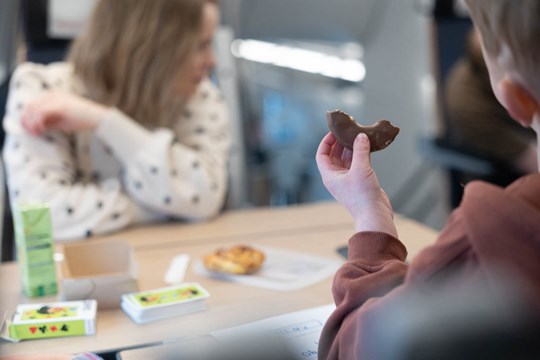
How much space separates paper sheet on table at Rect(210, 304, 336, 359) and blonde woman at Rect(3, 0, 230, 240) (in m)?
0.58

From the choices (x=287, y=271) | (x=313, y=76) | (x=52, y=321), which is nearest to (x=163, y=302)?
(x=52, y=321)

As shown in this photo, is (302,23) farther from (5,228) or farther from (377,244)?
(377,244)

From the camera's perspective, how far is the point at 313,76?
2.79m

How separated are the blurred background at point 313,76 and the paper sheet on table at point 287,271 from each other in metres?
0.93

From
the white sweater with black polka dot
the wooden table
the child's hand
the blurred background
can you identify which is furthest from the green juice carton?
the blurred background

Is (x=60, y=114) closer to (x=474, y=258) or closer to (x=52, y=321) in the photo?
(x=52, y=321)

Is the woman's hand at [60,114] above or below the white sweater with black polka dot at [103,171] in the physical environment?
above

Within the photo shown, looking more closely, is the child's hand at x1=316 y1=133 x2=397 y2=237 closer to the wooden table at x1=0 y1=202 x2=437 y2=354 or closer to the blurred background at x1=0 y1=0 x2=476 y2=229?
the wooden table at x1=0 y1=202 x2=437 y2=354

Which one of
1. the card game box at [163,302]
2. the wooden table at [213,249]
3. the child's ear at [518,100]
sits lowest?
the wooden table at [213,249]

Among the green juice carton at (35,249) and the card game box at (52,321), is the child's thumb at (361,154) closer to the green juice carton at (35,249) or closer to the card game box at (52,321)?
the card game box at (52,321)

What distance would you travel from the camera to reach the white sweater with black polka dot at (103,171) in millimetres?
1255

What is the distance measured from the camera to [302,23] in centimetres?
276

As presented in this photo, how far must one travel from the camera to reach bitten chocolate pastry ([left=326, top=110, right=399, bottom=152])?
58cm

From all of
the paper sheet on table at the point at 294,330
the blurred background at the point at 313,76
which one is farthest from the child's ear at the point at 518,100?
the blurred background at the point at 313,76
